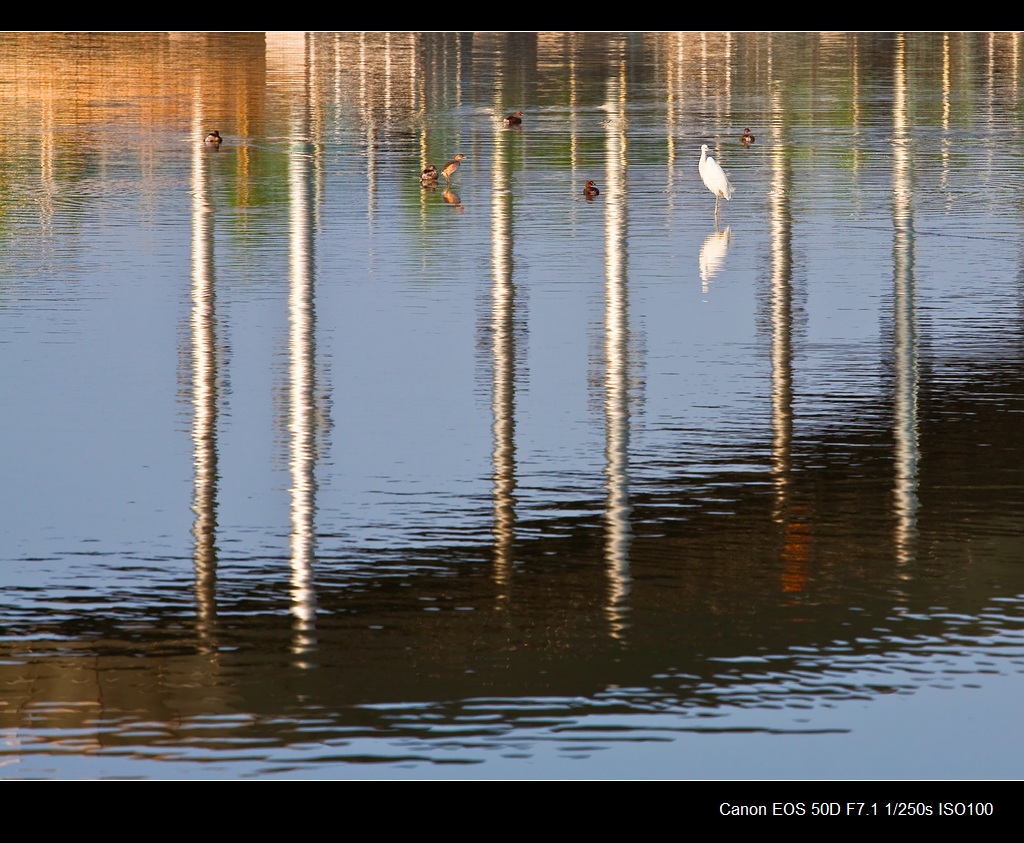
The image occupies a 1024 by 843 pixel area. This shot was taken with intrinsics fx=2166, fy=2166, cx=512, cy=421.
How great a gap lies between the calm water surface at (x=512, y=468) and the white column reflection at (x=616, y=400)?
0.05 meters

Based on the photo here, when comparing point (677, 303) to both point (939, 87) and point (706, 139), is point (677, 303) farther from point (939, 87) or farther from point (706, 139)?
point (939, 87)

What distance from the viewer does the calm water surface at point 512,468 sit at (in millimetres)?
8469

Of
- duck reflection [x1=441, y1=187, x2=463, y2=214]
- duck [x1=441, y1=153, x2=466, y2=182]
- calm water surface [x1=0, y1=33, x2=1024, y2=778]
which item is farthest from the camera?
duck [x1=441, y1=153, x2=466, y2=182]

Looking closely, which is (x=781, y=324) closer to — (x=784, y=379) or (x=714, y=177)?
(x=784, y=379)

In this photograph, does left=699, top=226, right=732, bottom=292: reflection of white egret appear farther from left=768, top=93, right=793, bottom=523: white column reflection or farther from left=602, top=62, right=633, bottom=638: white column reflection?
left=602, top=62, right=633, bottom=638: white column reflection

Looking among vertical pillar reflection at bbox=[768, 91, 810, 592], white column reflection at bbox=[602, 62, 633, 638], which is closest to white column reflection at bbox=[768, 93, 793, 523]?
vertical pillar reflection at bbox=[768, 91, 810, 592]

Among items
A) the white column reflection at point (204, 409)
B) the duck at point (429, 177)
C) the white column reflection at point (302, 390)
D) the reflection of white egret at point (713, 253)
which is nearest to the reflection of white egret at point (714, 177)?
the reflection of white egret at point (713, 253)

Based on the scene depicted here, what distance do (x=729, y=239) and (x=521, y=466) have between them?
366 inches

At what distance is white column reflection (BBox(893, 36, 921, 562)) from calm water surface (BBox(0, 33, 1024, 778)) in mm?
54

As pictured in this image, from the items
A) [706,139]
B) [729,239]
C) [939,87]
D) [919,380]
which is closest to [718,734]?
[919,380]

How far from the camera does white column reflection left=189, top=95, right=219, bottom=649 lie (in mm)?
10352

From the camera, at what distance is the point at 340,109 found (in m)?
35.9
